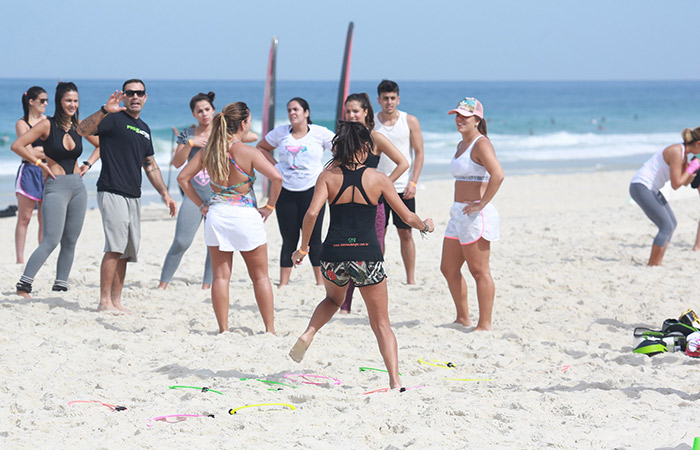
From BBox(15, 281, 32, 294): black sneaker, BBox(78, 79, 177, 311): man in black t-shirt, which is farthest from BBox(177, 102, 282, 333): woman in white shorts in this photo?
BBox(15, 281, 32, 294): black sneaker

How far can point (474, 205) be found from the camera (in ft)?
16.6

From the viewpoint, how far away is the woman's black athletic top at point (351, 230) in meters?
3.85

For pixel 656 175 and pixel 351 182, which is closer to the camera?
pixel 351 182

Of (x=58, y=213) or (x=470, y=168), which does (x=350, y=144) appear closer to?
(x=470, y=168)

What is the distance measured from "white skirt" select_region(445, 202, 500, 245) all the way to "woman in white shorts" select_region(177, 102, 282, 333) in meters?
1.27

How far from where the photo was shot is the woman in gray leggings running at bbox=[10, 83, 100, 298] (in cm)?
557

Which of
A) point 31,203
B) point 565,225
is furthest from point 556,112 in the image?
point 31,203

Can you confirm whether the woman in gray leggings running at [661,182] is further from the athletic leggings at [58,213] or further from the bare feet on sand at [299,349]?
the athletic leggings at [58,213]

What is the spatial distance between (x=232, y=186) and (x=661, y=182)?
15.1ft

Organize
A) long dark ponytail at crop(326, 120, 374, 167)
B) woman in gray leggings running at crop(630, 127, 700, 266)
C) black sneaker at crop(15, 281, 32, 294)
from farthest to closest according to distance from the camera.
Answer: woman in gray leggings running at crop(630, 127, 700, 266)
black sneaker at crop(15, 281, 32, 294)
long dark ponytail at crop(326, 120, 374, 167)

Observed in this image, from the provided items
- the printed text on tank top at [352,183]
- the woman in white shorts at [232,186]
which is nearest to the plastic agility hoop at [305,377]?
the woman in white shorts at [232,186]

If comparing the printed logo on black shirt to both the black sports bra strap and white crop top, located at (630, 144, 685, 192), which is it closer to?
the black sports bra strap

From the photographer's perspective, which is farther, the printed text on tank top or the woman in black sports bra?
the woman in black sports bra

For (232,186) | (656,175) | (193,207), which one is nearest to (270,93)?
(193,207)
